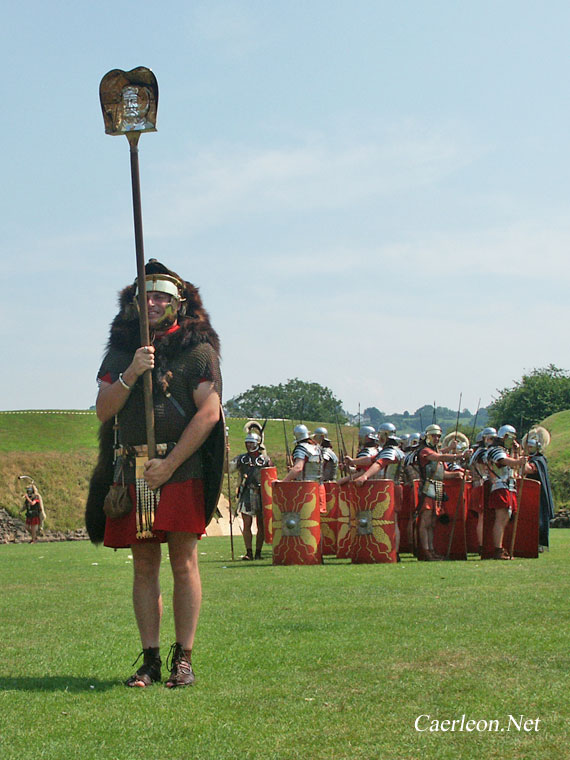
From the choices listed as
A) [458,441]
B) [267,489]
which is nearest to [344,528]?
[267,489]

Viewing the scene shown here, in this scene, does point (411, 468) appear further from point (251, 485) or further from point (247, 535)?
point (247, 535)

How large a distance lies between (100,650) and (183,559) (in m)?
1.38

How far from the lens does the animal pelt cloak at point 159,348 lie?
5.56 m

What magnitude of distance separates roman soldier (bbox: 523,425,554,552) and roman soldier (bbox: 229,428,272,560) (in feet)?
13.1

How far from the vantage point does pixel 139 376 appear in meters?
5.50

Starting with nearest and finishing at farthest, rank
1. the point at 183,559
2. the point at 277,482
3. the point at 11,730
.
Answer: the point at 11,730, the point at 183,559, the point at 277,482

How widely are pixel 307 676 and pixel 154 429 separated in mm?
1437

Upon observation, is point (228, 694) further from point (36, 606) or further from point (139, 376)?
point (36, 606)

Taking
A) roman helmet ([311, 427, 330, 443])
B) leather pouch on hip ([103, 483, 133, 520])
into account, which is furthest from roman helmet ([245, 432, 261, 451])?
leather pouch on hip ([103, 483, 133, 520])

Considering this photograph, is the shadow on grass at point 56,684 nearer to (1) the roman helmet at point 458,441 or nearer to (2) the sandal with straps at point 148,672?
(2) the sandal with straps at point 148,672

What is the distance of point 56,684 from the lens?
17.7 feet

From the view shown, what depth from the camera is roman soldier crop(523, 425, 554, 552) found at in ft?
52.2

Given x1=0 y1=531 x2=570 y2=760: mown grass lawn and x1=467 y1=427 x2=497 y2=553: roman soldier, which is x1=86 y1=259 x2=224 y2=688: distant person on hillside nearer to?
x1=0 y1=531 x2=570 y2=760: mown grass lawn

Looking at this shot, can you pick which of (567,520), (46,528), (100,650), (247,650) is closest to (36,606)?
(100,650)
